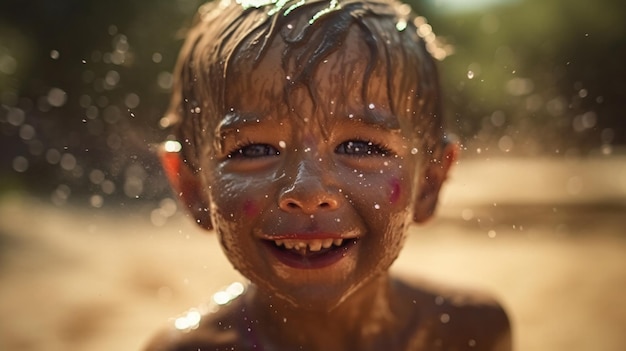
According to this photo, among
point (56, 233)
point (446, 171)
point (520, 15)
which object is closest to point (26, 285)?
point (56, 233)

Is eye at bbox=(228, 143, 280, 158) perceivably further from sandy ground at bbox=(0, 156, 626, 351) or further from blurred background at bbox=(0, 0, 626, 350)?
sandy ground at bbox=(0, 156, 626, 351)

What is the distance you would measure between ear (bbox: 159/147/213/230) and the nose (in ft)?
0.71

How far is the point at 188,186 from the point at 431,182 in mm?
350

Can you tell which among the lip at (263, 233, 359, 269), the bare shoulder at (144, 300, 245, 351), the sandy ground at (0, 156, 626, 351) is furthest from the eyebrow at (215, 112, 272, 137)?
the sandy ground at (0, 156, 626, 351)

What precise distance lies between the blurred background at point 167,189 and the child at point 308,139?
1.24ft

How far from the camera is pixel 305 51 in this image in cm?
92

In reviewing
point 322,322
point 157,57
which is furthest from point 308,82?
point 157,57

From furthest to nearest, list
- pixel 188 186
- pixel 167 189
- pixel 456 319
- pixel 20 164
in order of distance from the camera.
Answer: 1. pixel 20 164
2. pixel 167 189
3. pixel 456 319
4. pixel 188 186

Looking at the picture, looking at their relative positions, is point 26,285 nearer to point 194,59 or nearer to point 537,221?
point 194,59

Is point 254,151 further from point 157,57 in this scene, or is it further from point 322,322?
point 157,57

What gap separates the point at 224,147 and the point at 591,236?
1632 millimetres

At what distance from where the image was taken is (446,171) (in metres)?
1.17

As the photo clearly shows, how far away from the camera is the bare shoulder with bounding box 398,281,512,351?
4.31 ft

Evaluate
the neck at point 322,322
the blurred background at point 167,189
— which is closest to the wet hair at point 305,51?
the neck at point 322,322
